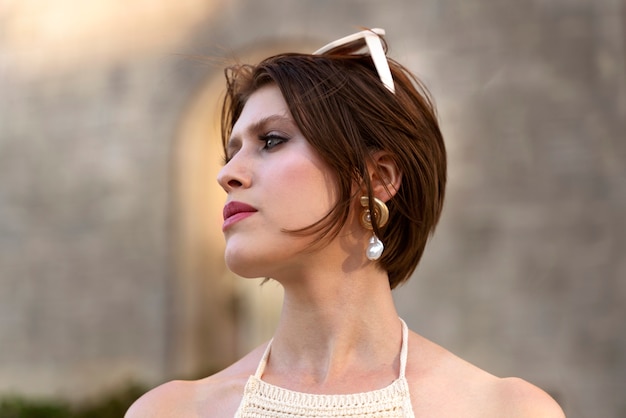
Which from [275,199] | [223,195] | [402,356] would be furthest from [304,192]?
[223,195]

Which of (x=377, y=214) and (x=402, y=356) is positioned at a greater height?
(x=377, y=214)

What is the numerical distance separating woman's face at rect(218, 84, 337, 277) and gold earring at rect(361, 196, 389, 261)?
13cm

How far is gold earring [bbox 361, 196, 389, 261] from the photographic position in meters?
2.50

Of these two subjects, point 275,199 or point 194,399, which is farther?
point 194,399

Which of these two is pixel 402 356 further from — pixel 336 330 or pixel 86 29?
pixel 86 29

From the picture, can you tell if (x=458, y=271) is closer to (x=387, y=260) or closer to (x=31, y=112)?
(x=387, y=260)

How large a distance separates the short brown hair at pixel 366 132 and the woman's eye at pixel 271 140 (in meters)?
0.08

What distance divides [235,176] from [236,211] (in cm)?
10

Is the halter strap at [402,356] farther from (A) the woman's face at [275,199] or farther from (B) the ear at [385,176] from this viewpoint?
(B) the ear at [385,176]

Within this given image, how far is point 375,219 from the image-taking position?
8.23 ft

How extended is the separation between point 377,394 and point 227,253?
569 millimetres

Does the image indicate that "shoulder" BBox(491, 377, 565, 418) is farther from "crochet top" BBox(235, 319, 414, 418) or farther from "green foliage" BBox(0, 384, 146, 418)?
"green foliage" BBox(0, 384, 146, 418)

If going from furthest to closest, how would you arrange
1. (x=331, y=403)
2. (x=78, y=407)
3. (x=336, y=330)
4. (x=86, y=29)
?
1. (x=86, y=29)
2. (x=78, y=407)
3. (x=336, y=330)
4. (x=331, y=403)

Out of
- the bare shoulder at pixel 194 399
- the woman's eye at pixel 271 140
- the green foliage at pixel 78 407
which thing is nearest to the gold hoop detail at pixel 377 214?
the woman's eye at pixel 271 140
